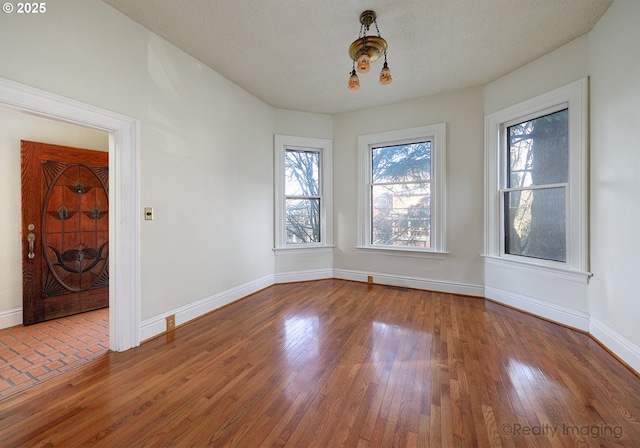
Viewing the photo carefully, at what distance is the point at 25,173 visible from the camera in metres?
2.77

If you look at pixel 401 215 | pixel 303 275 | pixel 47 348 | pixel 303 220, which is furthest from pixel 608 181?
pixel 47 348

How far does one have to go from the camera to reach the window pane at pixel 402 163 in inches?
156

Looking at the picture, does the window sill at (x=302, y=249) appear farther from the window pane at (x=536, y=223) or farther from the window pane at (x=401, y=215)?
the window pane at (x=536, y=223)

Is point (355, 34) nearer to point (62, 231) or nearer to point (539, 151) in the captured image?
point (539, 151)

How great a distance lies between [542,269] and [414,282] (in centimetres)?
155

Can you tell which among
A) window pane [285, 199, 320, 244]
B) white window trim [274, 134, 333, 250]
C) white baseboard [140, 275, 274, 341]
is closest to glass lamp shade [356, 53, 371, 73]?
white window trim [274, 134, 333, 250]

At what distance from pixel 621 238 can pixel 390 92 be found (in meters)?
2.88

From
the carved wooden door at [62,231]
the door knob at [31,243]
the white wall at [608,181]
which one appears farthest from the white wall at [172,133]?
the white wall at [608,181]

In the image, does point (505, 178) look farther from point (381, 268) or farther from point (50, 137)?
point (50, 137)

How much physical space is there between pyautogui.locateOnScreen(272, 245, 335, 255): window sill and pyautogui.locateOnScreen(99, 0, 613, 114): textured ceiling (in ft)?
7.81

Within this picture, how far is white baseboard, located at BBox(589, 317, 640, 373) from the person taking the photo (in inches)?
76.3

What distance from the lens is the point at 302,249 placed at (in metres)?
4.44

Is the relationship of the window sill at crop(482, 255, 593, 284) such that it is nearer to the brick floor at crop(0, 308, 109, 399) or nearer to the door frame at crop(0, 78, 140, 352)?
the door frame at crop(0, 78, 140, 352)

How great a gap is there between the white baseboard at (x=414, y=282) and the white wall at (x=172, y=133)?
1.42 meters
